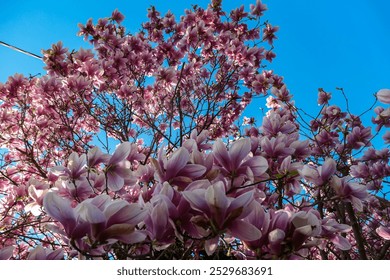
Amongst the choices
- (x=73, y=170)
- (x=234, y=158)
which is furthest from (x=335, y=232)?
(x=73, y=170)

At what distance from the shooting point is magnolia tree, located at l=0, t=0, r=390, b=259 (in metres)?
0.84

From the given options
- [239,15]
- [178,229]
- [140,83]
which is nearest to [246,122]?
[239,15]

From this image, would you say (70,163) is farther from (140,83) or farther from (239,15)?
(239,15)

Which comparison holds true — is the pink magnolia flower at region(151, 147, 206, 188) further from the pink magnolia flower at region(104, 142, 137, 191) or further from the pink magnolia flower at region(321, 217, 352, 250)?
the pink magnolia flower at region(321, 217, 352, 250)

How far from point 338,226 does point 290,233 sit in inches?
11.8

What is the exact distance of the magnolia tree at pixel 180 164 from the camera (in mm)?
837

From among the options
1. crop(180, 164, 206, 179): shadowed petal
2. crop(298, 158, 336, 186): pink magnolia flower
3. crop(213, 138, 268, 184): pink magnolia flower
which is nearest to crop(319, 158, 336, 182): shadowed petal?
crop(298, 158, 336, 186): pink magnolia flower

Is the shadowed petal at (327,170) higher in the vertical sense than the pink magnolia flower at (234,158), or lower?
higher

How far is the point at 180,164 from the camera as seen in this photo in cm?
104

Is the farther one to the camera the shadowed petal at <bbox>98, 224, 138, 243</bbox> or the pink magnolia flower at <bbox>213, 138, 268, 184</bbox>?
the pink magnolia flower at <bbox>213, 138, 268, 184</bbox>

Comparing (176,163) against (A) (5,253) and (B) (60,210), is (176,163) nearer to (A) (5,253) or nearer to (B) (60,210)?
(B) (60,210)

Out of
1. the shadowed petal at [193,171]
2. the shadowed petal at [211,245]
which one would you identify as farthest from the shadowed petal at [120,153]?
the shadowed petal at [211,245]

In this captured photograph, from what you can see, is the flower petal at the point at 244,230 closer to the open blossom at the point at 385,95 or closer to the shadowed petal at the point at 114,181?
the shadowed petal at the point at 114,181

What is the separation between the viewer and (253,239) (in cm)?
83
